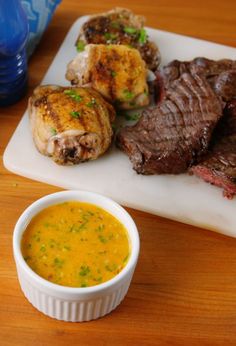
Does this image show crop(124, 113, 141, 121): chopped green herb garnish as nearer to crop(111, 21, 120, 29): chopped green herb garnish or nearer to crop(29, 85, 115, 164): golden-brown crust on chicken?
crop(29, 85, 115, 164): golden-brown crust on chicken

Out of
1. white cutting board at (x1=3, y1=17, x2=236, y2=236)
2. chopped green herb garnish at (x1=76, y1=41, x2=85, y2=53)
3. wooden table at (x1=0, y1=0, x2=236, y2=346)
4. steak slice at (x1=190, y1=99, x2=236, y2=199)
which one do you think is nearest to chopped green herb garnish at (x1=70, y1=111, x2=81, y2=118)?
white cutting board at (x1=3, y1=17, x2=236, y2=236)

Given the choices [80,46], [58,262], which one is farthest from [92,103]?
[58,262]

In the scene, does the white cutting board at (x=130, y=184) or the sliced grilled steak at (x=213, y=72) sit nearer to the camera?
the white cutting board at (x=130, y=184)

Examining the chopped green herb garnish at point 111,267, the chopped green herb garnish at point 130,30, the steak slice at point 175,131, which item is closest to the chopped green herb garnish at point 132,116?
the steak slice at point 175,131

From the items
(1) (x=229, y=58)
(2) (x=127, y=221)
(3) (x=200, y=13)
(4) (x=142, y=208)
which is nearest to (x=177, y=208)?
(4) (x=142, y=208)

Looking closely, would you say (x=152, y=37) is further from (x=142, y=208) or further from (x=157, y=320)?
(x=157, y=320)

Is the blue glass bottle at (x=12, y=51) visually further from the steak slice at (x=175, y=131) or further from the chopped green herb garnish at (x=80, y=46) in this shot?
the steak slice at (x=175, y=131)

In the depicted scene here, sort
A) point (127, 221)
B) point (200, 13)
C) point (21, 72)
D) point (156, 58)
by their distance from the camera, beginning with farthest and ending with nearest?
1. point (200, 13)
2. point (156, 58)
3. point (21, 72)
4. point (127, 221)

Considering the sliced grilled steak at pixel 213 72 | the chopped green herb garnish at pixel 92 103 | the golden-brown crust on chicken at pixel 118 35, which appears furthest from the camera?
the golden-brown crust on chicken at pixel 118 35
